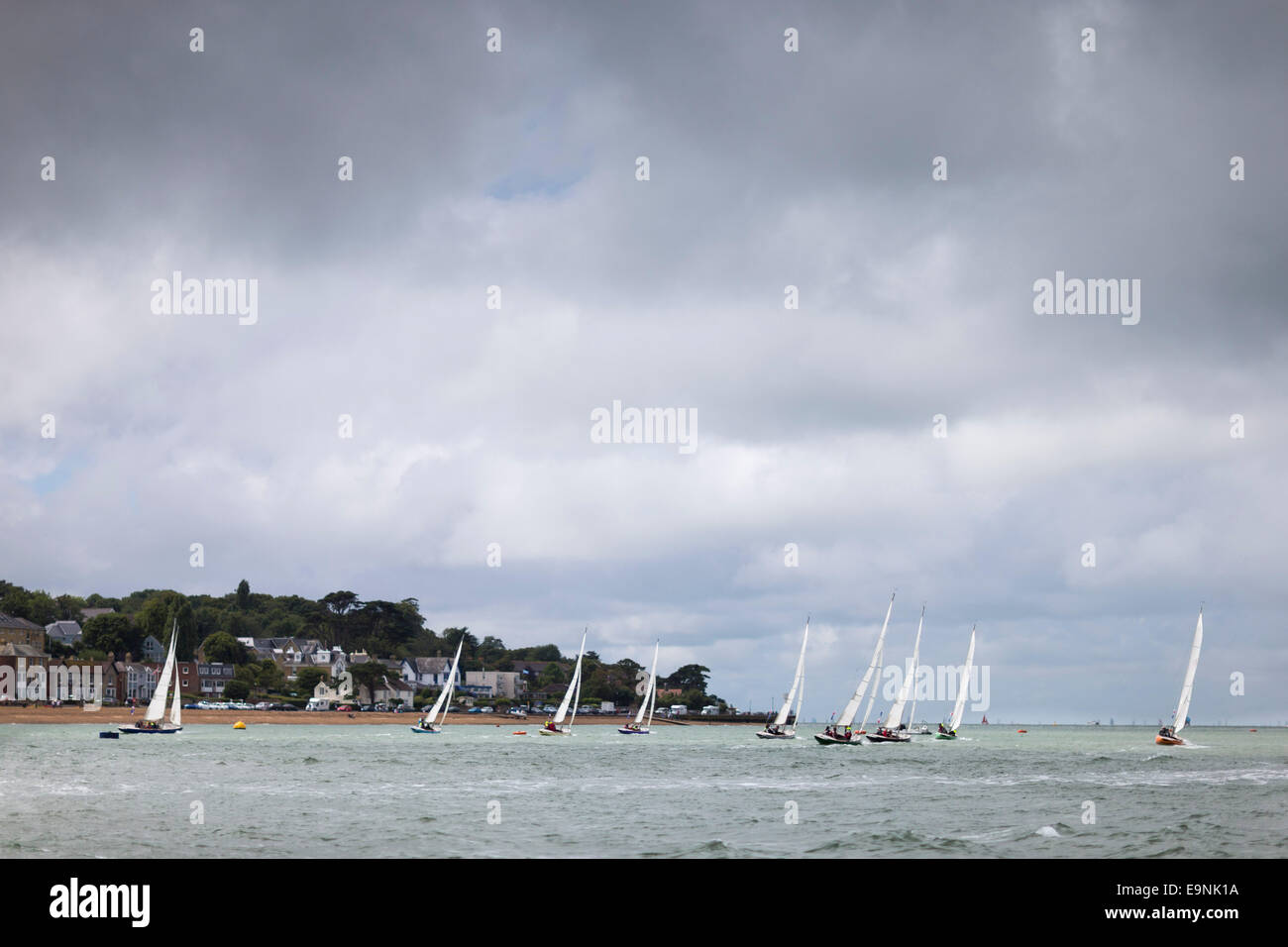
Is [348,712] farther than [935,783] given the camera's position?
Yes

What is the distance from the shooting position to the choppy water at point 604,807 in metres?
35.9

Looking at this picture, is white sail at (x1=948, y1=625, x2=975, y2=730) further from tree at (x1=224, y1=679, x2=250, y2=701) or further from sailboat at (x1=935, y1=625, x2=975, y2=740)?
tree at (x1=224, y1=679, x2=250, y2=701)

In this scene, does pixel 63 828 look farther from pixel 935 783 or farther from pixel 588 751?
pixel 588 751

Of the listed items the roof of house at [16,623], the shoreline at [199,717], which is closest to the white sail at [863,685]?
the shoreline at [199,717]

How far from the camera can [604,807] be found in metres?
49.0

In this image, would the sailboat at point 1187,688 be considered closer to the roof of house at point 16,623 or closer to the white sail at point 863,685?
the white sail at point 863,685

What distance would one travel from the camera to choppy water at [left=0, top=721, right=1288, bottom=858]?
35.9 metres

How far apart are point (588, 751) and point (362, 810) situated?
64.0 metres

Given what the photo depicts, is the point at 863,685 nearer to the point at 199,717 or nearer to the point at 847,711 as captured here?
the point at 847,711
